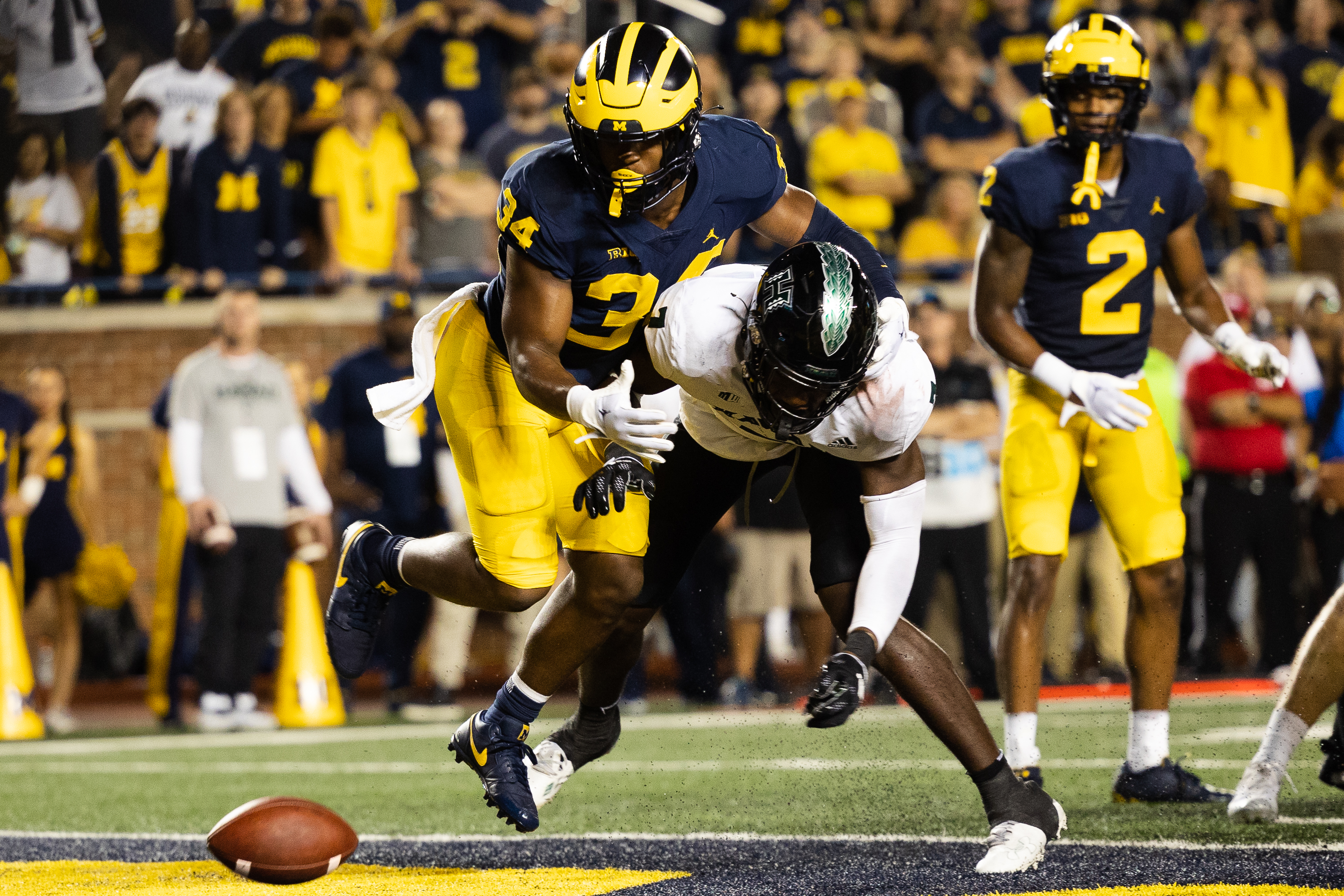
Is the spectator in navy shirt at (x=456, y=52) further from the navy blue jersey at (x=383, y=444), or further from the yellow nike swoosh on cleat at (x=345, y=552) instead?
the yellow nike swoosh on cleat at (x=345, y=552)

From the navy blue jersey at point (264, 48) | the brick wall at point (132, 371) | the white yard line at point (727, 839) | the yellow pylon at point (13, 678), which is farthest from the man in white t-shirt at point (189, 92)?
the white yard line at point (727, 839)

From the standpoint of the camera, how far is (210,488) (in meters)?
7.92

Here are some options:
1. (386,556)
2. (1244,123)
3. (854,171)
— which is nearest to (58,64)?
(386,556)

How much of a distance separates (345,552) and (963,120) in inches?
281

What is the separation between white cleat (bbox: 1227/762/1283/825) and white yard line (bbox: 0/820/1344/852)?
18 cm

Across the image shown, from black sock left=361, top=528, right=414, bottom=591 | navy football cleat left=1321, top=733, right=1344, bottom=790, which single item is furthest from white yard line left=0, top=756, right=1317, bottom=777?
black sock left=361, top=528, right=414, bottom=591

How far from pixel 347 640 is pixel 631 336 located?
120cm

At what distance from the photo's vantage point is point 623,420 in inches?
A: 133

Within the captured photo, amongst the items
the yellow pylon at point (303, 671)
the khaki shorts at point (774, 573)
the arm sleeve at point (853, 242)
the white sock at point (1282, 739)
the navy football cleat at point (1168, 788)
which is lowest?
the yellow pylon at point (303, 671)

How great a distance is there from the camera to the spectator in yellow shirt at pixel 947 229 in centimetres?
1018

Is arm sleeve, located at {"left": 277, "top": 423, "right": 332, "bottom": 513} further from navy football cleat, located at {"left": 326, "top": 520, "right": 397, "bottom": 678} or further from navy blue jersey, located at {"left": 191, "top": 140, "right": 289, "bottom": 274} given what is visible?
navy football cleat, located at {"left": 326, "top": 520, "right": 397, "bottom": 678}

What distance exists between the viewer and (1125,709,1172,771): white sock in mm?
4535

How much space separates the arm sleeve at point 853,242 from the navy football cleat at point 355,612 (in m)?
1.47

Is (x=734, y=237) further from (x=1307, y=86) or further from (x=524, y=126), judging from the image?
(x=1307, y=86)
